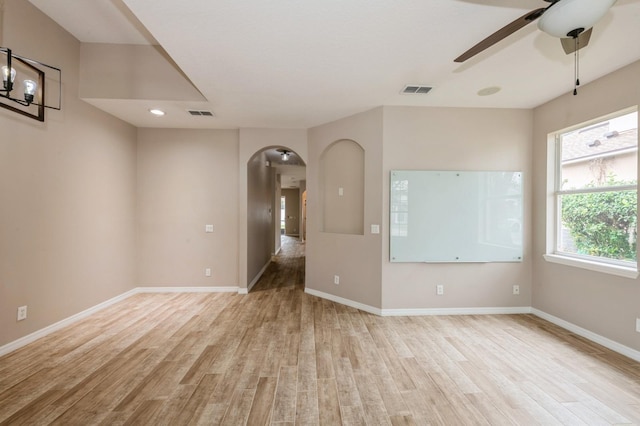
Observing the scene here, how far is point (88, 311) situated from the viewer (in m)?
3.53

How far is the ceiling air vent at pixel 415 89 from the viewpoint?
306cm

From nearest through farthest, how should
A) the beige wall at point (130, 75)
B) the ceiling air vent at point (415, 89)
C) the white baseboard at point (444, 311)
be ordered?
the ceiling air vent at point (415, 89) → the beige wall at point (130, 75) → the white baseboard at point (444, 311)

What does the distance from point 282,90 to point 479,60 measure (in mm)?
1960

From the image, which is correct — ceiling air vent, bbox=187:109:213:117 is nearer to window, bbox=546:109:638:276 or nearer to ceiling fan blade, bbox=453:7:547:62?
ceiling fan blade, bbox=453:7:547:62

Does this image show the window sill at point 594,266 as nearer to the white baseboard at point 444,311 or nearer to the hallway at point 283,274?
the white baseboard at point 444,311

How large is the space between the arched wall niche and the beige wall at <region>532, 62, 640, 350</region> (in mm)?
2290

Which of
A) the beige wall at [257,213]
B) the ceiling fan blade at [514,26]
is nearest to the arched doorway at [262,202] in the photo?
the beige wall at [257,213]

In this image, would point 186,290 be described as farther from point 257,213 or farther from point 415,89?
point 415,89

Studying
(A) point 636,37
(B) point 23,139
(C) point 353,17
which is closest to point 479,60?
(A) point 636,37

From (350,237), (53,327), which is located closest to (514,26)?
(350,237)

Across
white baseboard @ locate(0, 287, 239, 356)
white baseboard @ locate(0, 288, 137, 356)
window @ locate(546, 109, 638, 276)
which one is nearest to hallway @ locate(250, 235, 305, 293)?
white baseboard @ locate(0, 287, 239, 356)

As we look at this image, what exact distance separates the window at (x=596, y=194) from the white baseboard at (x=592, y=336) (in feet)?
2.31

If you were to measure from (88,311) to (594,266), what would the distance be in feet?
19.4

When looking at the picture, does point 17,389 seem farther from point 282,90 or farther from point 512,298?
point 512,298
